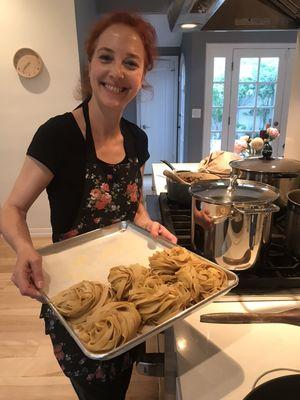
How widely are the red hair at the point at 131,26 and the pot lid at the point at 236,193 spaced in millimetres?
478

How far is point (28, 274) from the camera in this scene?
77 centimetres

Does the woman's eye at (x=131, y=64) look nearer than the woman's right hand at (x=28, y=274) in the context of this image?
No

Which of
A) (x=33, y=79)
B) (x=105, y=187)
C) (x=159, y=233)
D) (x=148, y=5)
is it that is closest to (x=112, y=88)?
(x=105, y=187)

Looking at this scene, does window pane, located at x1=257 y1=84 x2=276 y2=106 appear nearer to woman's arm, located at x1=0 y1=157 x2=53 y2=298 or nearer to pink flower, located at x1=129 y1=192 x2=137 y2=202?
pink flower, located at x1=129 y1=192 x2=137 y2=202

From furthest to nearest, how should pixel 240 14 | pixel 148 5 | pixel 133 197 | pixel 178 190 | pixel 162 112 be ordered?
pixel 162 112 < pixel 148 5 < pixel 178 190 < pixel 240 14 < pixel 133 197

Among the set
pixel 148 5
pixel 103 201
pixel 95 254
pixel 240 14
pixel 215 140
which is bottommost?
pixel 215 140

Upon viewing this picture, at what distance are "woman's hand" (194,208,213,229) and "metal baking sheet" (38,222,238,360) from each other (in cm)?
11

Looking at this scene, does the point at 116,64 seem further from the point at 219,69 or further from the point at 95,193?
the point at 219,69

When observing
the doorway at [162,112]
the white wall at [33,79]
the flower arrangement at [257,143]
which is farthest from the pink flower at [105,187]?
the doorway at [162,112]

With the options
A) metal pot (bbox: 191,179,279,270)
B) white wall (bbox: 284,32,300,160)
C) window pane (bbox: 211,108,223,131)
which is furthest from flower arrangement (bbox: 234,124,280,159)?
window pane (bbox: 211,108,223,131)

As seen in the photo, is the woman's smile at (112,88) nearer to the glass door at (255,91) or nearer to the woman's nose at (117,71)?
the woman's nose at (117,71)

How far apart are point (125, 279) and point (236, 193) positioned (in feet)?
1.23

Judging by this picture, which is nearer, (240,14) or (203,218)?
(203,218)

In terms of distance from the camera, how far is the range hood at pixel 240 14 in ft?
4.01
